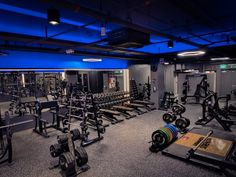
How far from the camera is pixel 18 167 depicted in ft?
11.5

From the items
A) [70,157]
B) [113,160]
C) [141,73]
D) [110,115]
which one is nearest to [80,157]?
[70,157]

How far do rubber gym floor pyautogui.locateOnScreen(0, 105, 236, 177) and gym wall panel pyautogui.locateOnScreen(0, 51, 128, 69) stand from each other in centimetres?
253

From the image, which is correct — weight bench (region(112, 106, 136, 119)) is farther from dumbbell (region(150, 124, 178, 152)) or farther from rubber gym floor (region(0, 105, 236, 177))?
dumbbell (region(150, 124, 178, 152))

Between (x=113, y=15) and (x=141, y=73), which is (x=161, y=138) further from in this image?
(x=141, y=73)

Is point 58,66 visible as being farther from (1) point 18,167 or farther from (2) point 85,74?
(1) point 18,167

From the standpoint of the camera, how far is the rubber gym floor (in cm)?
320

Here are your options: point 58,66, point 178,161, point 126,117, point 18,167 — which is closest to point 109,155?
point 178,161

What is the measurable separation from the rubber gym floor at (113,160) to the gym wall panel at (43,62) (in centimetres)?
253

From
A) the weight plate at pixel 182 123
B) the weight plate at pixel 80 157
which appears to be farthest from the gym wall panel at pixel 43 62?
the weight plate at pixel 182 123

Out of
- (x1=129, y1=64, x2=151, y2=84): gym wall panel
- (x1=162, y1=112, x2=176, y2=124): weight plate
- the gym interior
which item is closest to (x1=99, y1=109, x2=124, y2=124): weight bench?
the gym interior

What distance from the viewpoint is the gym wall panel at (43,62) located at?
558 centimetres

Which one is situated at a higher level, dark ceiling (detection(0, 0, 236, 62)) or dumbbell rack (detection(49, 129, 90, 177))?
dark ceiling (detection(0, 0, 236, 62))

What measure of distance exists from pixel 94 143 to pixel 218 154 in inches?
122

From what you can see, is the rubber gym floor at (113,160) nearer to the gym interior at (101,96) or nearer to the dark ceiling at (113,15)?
the gym interior at (101,96)
